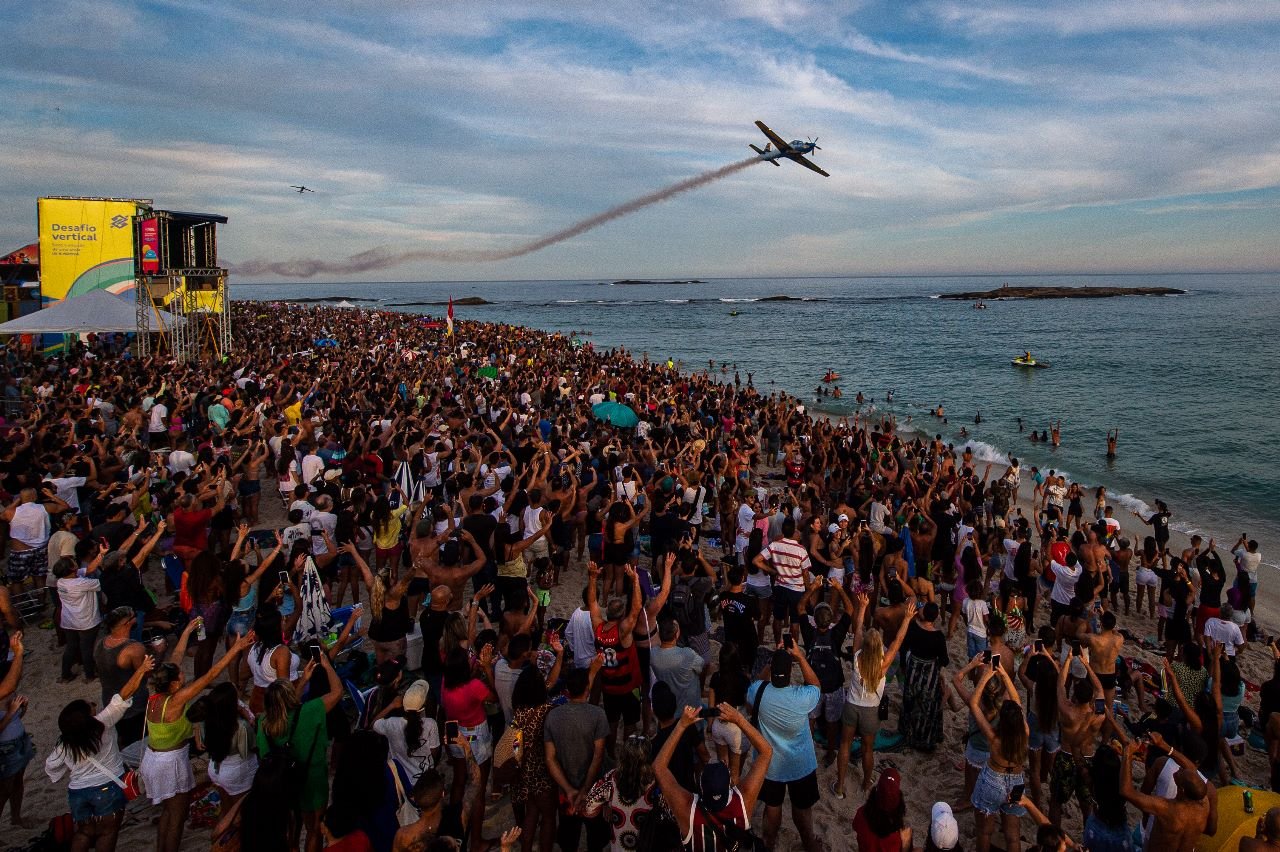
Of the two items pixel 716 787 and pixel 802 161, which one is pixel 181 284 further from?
pixel 716 787

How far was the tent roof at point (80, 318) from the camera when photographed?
57.1ft

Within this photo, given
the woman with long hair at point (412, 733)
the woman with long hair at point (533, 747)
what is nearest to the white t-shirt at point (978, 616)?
the woman with long hair at point (533, 747)

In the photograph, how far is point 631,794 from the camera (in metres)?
3.59

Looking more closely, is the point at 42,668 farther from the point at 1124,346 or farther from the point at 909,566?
the point at 1124,346

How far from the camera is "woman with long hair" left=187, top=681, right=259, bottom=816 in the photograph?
380cm

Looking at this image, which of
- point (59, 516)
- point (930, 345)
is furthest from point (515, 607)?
point (930, 345)

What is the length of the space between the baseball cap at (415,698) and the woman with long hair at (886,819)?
8.35 feet

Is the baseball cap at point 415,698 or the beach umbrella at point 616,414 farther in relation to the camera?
the beach umbrella at point 616,414

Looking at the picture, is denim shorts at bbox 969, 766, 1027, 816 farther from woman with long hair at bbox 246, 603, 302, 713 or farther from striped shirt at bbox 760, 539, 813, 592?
woman with long hair at bbox 246, 603, 302, 713

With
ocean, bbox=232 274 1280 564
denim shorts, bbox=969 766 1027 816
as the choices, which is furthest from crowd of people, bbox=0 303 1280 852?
ocean, bbox=232 274 1280 564

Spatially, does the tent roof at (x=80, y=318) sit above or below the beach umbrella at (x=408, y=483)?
above

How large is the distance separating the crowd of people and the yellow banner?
18.2 m

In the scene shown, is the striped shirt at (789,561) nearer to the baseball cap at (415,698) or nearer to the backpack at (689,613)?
the backpack at (689,613)

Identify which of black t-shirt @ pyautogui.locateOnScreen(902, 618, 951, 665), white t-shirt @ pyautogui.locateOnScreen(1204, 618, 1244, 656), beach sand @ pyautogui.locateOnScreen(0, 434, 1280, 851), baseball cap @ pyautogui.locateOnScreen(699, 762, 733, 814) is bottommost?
beach sand @ pyautogui.locateOnScreen(0, 434, 1280, 851)
